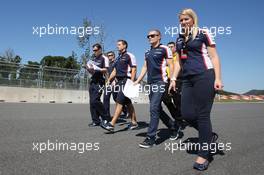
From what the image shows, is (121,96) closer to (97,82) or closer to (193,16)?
(97,82)

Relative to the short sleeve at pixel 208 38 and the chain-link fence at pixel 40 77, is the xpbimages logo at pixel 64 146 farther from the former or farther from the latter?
the chain-link fence at pixel 40 77

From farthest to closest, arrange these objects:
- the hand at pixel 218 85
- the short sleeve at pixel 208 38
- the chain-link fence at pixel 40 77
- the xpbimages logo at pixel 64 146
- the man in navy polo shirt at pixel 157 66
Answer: the chain-link fence at pixel 40 77
the man in navy polo shirt at pixel 157 66
the xpbimages logo at pixel 64 146
the short sleeve at pixel 208 38
the hand at pixel 218 85

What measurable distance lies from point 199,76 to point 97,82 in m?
4.10

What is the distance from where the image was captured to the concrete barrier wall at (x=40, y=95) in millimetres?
18812

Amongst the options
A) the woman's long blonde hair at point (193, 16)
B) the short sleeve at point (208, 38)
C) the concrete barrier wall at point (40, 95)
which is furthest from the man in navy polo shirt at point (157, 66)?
the concrete barrier wall at point (40, 95)

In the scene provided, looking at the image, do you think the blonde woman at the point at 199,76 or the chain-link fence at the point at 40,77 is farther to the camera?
the chain-link fence at the point at 40,77

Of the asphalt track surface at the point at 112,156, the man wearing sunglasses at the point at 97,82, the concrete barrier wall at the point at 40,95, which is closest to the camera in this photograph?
the asphalt track surface at the point at 112,156

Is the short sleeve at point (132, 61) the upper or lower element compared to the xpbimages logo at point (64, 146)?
upper

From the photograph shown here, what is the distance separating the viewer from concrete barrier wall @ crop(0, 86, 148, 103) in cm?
1881

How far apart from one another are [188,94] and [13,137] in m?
3.17

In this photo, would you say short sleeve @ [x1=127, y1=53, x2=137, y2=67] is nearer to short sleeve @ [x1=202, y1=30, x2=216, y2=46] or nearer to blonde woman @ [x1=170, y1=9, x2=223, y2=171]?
blonde woman @ [x1=170, y1=9, x2=223, y2=171]

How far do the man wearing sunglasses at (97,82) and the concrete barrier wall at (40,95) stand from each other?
11.8 meters

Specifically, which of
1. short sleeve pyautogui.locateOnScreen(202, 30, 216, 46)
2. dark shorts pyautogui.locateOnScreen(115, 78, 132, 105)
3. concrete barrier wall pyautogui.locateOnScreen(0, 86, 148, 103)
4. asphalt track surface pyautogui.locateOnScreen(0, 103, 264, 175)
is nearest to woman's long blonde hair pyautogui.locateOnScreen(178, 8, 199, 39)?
short sleeve pyautogui.locateOnScreen(202, 30, 216, 46)

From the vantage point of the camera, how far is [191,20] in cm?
461
